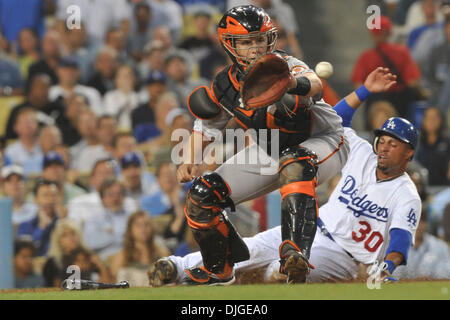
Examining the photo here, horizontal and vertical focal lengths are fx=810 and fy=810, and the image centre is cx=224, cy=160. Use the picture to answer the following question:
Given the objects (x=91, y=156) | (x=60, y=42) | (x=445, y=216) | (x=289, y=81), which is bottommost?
(x=445, y=216)

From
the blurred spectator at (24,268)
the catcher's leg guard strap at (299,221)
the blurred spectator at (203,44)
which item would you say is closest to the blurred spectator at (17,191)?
the blurred spectator at (24,268)

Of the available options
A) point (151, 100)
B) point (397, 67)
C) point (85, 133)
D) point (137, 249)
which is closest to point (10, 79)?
point (85, 133)

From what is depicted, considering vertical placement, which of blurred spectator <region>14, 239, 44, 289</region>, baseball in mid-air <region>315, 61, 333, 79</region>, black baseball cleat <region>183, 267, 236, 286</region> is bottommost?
blurred spectator <region>14, 239, 44, 289</region>

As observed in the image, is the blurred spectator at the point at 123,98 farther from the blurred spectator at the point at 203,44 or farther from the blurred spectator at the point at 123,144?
the blurred spectator at the point at 203,44

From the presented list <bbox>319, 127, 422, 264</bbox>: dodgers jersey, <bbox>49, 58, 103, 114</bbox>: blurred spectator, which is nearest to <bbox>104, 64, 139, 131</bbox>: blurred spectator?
<bbox>49, 58, 103, 114</bbox>: blurred spectator

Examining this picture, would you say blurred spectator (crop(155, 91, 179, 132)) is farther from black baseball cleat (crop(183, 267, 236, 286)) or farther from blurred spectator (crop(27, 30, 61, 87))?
black baseball cleat (crop(183, 267, 236, 286))
